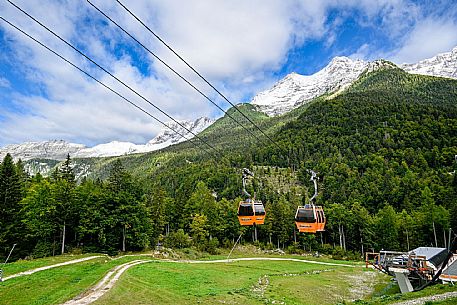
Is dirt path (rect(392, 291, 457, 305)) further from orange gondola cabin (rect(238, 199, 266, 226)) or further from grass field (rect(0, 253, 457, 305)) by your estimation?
orange gondola cabin (rect(238, 199, 266, 226))

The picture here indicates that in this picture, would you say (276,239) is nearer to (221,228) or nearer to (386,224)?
(221,228)

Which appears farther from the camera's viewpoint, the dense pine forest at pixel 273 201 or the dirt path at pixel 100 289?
the dense pine forest at pixel 273 201

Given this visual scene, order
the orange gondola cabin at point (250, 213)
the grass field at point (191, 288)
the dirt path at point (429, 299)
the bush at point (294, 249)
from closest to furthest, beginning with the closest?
1. the dirt path at point (429, 299)
2. the grass field at point (191, 288)
3. the orange gondola cabin at point (250, 213)
4. the bush at point (294, 249)

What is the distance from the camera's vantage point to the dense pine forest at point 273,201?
45312mm

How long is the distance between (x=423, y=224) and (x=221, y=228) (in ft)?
142

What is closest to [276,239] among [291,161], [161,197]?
[161,197]

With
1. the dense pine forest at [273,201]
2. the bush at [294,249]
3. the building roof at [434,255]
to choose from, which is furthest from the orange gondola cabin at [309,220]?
the bush at [294,249]

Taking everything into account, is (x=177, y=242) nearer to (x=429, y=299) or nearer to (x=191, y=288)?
(x=191, y=288)

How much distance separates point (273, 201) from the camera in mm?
92750

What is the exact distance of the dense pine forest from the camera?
149 ft

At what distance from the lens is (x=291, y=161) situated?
521 ft

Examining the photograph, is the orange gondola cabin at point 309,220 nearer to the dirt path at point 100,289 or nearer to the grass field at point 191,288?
the grass field at point 191,288

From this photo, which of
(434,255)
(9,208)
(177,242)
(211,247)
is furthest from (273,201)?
(9,208)

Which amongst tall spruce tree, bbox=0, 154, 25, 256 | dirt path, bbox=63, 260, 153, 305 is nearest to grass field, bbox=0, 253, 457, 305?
dirt path, bbox=63, 260, 153, 305
